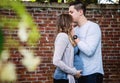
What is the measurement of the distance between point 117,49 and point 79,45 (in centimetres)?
387

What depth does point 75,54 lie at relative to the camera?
3.40 meters

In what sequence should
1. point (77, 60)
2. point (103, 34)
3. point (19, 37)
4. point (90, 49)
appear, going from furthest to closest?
point (103, 34), point (77, 60), point (90, 49), point (19, 37)

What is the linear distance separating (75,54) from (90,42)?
19 cm

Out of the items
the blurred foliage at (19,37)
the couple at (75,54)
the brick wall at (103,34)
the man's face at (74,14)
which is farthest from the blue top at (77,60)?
the brick wall at (103,34)

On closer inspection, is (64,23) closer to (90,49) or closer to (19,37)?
(90,49)

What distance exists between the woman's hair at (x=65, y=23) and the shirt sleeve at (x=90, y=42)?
0.14 m

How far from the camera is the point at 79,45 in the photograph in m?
3.24

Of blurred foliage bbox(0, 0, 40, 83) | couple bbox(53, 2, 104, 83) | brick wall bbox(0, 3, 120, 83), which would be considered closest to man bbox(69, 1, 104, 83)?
couple bbox(53, 2, 104, 83)

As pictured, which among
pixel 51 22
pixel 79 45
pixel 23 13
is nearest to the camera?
pixel 23 13

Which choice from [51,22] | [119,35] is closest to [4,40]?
[51,22]

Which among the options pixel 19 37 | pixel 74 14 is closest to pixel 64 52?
pixel 74 14

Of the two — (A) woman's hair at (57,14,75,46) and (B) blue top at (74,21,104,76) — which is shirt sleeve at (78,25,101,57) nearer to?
(B) blue top at (74,21,104,76)

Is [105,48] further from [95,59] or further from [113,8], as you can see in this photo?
[95,59]

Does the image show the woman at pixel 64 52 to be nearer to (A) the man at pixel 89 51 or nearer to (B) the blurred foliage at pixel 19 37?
(A) the man at pixel 89 51
